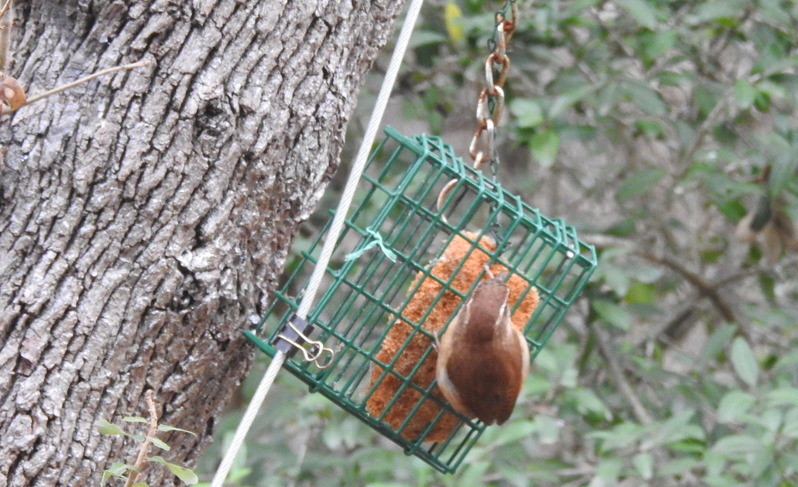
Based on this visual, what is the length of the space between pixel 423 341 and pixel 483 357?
26 cm

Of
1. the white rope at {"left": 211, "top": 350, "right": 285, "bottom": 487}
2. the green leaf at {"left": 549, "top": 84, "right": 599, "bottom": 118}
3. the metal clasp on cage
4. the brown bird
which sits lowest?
the white rope at {"left": 211, "top": 350, "right": 285, "bottom": 487}

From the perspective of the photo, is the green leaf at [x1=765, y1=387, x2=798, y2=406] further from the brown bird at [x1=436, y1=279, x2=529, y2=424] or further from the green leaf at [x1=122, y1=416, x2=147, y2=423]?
the green leaf at [x1=122, y1=416, x2=147, y2=423]

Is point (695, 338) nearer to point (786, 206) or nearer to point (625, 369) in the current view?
point (625, 369)

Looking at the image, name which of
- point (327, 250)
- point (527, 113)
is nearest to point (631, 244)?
point (527, 113)

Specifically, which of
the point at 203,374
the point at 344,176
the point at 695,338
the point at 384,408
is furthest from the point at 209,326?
the point at 695,338

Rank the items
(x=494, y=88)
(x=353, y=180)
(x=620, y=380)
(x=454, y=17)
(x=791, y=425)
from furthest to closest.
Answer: (x=620, y=380)
(x=454, y=17)
(x=791, y=425)
(x=494, y=88)
(x=353, y=180)

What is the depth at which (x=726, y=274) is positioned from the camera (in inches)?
189

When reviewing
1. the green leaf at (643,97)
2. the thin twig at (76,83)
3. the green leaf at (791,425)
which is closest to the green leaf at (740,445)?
the green leaf at (791,425)

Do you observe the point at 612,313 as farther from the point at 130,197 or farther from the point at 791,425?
the point at 130,197

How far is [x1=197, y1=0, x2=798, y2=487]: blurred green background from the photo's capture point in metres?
3.51

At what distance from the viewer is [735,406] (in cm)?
334

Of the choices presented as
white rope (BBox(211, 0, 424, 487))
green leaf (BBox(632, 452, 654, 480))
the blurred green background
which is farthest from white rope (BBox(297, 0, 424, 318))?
green leaf (BBox(632, 452, 654, 480))

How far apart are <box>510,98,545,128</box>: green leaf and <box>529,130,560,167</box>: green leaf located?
0.06m

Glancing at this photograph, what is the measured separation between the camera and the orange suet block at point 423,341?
7.15 feet
